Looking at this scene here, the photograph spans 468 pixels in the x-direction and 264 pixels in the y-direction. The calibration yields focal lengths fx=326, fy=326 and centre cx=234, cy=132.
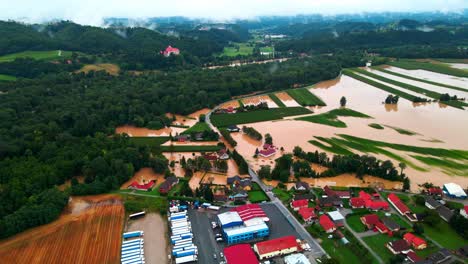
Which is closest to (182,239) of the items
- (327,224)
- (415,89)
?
(327,224)

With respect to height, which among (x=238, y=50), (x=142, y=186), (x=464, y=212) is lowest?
(x=464, y=212)


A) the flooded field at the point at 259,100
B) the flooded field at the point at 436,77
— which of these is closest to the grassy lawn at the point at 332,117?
the flooded field at the point at 259,100

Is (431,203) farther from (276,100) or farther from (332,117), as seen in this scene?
(276,100)

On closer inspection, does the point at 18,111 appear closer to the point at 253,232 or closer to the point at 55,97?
the point at 55,97

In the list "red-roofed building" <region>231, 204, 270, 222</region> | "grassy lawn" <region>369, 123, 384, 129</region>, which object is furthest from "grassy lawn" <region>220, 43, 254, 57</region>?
"red-roofed building" <region>231, 204, 270, 222</region>

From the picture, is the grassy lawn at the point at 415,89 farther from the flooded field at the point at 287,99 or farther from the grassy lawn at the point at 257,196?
the grassy lawn at the point at 257,196

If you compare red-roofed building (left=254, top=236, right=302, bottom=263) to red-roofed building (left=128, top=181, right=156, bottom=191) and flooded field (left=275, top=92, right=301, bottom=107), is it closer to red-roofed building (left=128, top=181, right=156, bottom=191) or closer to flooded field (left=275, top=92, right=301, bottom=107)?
red-roofed building (left=128, top=181, right=156, bottom=191)
